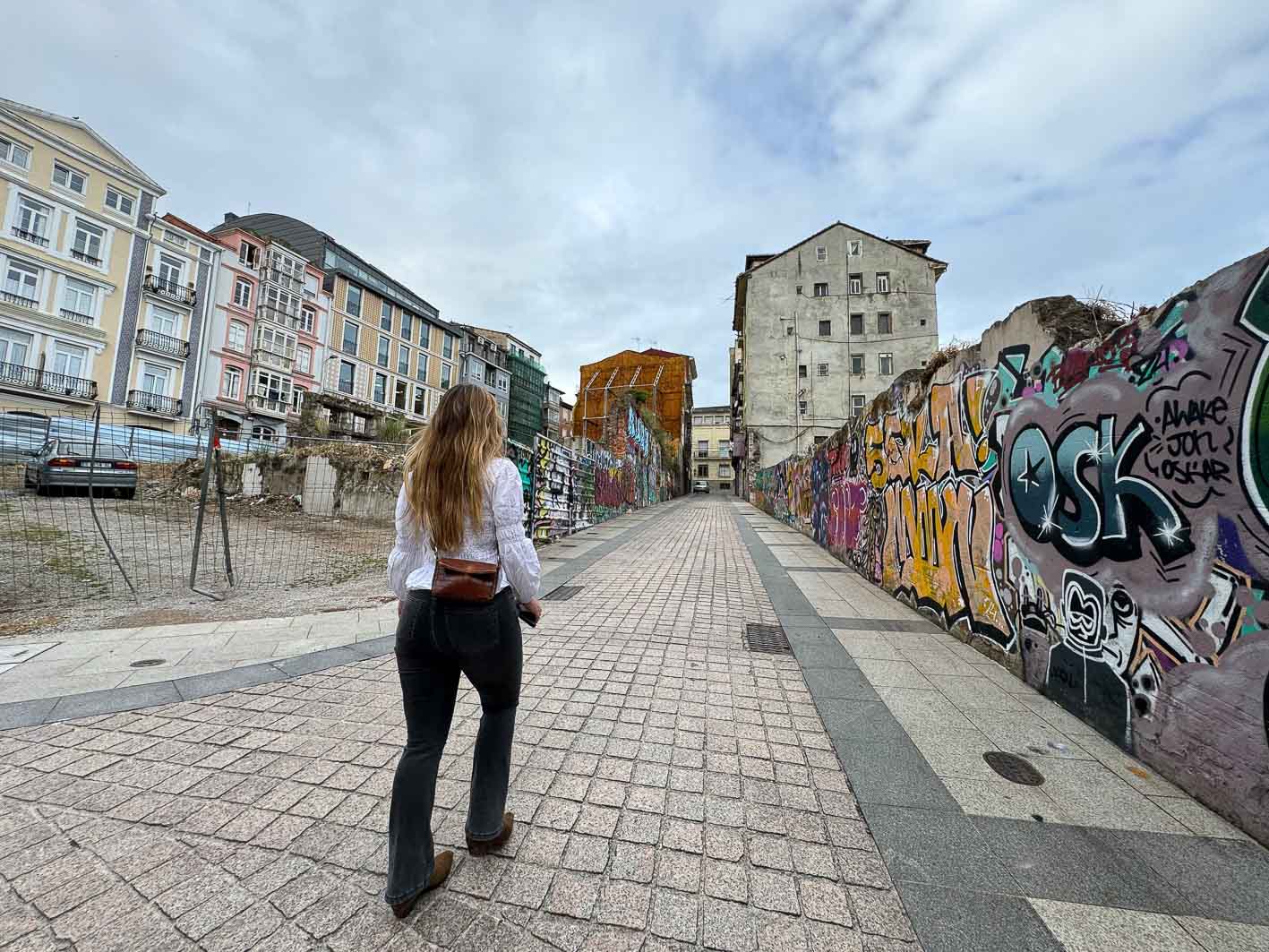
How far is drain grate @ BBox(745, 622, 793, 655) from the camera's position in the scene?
4.33m

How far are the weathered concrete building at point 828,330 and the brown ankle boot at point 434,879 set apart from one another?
33.2 m

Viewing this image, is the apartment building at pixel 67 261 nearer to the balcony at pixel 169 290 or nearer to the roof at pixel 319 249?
the balcony at pixel 169 290

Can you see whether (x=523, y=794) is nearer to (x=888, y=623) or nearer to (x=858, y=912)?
(x=858, y=912)

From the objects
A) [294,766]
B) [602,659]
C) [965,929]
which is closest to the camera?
[965,929]

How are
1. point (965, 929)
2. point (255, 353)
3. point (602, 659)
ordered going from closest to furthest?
point (965, 929) < point (602, 659) < point (255, 353)

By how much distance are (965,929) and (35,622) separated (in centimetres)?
704

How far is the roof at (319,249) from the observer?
122 feet

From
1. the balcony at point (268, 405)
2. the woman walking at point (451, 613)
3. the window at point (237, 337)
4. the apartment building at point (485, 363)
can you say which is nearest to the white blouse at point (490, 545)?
Answer: the woman walking at point (451, 613)

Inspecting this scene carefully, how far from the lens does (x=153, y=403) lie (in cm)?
2711

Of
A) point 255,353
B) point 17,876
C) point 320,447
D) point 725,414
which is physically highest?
point 725,414

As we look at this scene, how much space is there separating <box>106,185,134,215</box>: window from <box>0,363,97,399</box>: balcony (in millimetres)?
9323

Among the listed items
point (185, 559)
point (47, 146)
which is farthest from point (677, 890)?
point (47, 146)

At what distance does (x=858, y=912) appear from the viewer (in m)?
1.60

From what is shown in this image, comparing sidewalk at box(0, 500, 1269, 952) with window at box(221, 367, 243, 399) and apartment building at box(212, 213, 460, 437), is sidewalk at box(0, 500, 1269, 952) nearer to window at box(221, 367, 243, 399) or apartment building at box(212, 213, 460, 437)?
apartment building at box(212, 213, 460, 437)
